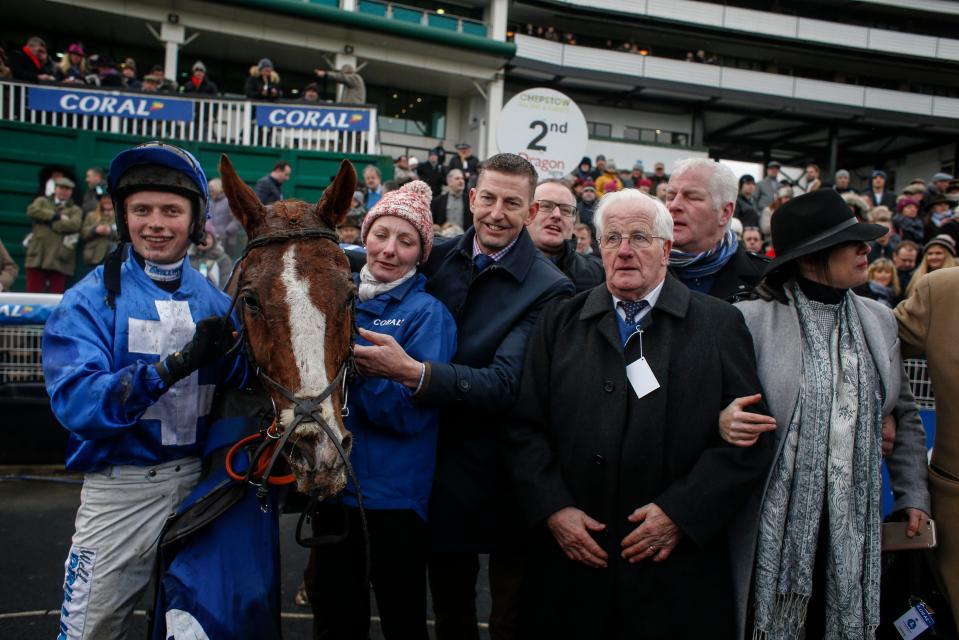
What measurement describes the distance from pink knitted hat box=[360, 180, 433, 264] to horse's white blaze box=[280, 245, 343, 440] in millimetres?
685

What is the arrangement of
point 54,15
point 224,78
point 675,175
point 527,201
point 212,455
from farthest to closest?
point 224,78, point 54,15, point 675,175, point 527,201, point 212,455

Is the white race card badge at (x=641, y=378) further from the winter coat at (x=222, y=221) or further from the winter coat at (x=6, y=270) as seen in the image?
the winter coat at (x=222, y=221)

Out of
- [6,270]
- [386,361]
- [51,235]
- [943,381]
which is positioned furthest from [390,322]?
[51,235]

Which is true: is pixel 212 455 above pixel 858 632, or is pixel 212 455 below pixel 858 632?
above

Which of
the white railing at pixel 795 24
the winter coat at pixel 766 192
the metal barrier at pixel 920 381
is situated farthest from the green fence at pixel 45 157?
the white railing at pixel 795 24

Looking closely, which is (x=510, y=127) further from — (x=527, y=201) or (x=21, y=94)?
(x=21, y=94)

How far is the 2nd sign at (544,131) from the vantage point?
538 centimetres

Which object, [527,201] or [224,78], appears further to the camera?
[224,78]

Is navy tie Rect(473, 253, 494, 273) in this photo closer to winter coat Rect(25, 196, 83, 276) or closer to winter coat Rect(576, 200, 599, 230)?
winter coat Rect(576, 200, 599, 230)

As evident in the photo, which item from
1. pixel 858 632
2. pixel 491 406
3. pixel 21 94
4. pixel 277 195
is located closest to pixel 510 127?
pixel 491 406

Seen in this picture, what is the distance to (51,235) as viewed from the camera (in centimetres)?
941

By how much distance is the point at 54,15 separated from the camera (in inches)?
686

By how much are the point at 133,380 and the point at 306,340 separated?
1.99 feet

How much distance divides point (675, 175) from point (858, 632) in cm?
220
